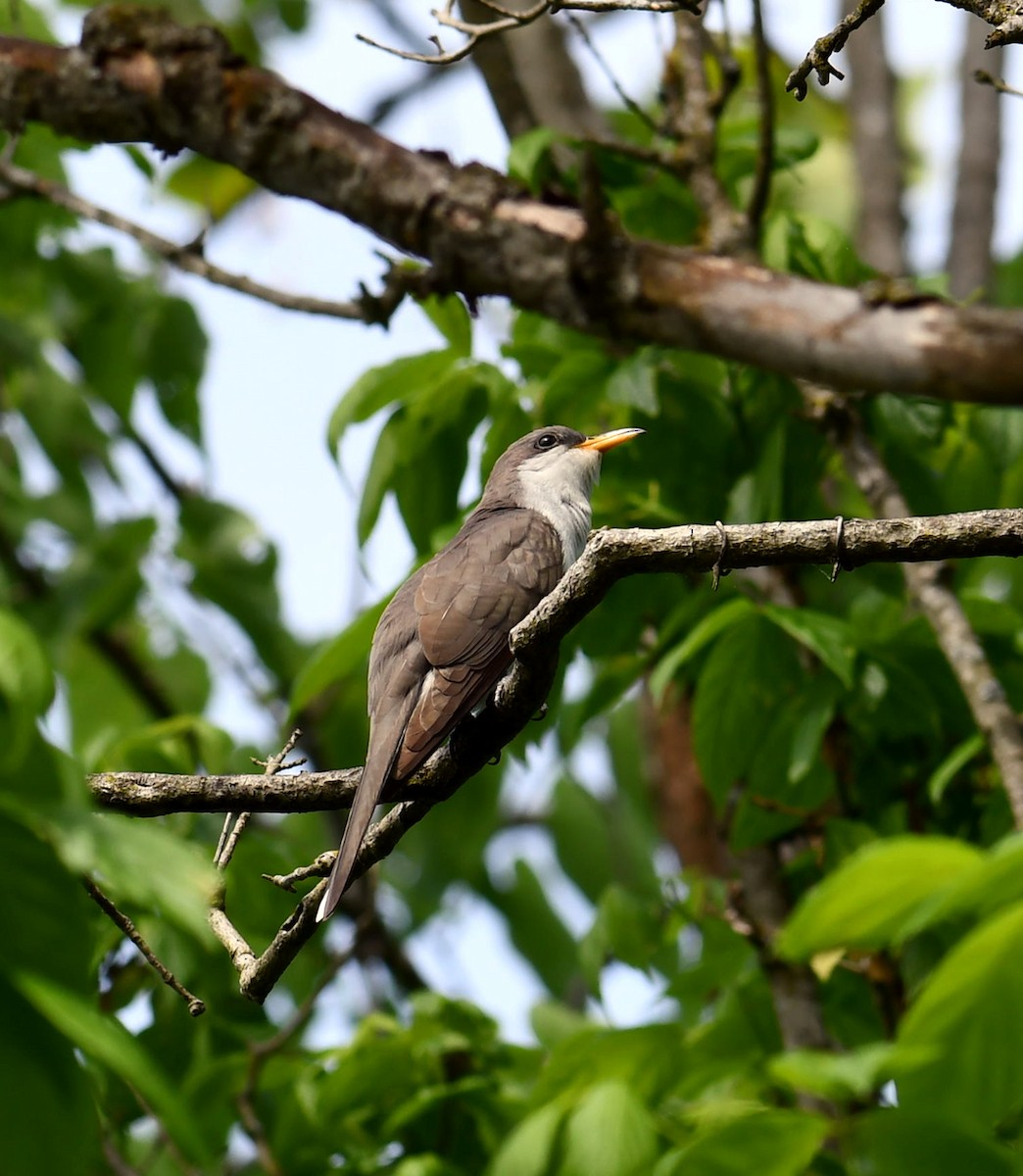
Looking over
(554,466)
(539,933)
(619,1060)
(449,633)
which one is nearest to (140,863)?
(449,633)

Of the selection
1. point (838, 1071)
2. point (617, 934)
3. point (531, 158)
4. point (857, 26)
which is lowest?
point (838, 1071)

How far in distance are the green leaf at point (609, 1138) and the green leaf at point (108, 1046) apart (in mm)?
1809

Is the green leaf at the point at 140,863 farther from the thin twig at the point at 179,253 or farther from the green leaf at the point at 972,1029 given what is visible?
the thin twig at the point at 179,253

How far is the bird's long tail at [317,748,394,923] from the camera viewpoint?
3.11 m

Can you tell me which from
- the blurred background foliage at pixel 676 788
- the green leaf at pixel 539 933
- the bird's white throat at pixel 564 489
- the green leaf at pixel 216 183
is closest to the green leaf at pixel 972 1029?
the blurred background foliage at pixel 676 788

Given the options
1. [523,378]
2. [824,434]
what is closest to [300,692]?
[523,378]

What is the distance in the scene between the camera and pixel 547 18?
6.75 metres

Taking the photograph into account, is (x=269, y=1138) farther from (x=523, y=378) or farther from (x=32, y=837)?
(x=32, y=837)

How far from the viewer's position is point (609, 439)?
496 centimetres

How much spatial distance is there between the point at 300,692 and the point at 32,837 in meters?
2.74

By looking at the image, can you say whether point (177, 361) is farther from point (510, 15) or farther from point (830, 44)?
point (830, 44)

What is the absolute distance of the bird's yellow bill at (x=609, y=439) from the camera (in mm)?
4871

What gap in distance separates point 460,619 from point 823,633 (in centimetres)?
99

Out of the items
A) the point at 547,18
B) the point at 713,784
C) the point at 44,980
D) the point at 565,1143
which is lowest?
the point at 565,1143
